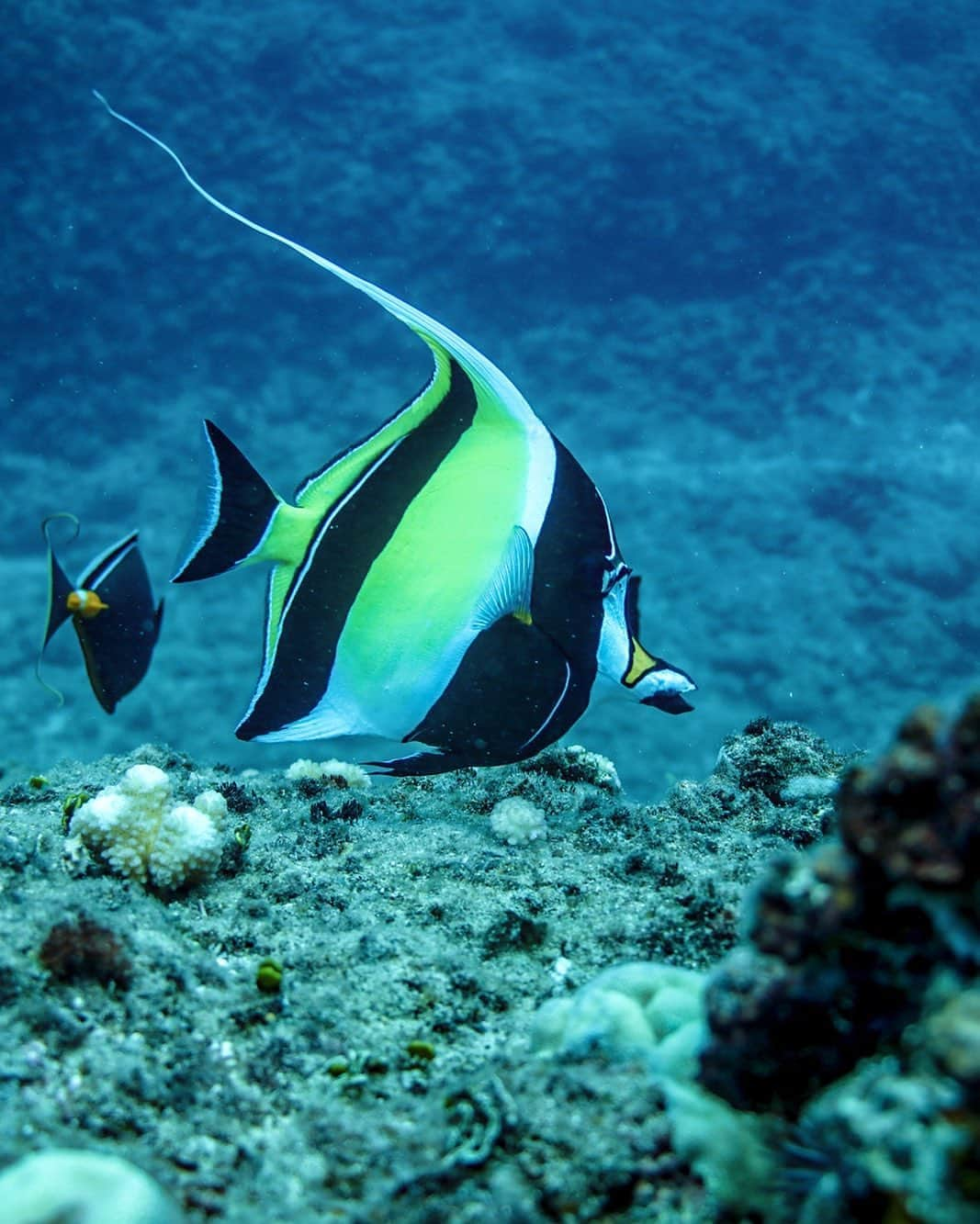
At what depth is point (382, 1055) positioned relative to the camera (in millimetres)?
1438

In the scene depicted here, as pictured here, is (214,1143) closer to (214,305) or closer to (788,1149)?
(788,1149)

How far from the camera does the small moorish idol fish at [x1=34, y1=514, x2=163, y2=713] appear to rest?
2344 mm

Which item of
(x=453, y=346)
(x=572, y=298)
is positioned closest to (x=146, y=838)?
(x=453, y=346)

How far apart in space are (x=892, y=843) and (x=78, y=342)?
9779 millimetres

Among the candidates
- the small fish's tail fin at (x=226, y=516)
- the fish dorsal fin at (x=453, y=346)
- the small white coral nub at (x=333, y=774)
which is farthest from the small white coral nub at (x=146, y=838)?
the fish dorsal fin at (x=453, y=346)

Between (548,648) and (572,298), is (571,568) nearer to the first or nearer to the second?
(548,648)

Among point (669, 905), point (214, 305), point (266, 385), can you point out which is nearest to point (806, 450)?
point (266, 385)

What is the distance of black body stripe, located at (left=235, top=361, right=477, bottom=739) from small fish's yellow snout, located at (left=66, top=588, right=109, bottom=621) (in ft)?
2.74

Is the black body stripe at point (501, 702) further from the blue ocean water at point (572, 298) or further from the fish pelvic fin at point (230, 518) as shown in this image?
the blue ocean water at point (572, 298)

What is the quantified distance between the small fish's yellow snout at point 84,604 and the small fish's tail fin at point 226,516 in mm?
833

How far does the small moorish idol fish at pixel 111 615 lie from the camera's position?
234 cm

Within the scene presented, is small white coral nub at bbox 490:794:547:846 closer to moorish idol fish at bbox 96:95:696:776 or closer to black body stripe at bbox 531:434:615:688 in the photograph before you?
moorish idol fish at bbox 96:95:696:776

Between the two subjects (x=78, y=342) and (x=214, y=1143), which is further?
(x=78, y=342)

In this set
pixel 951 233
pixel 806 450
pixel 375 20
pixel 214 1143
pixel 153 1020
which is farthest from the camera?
pixel 375 20
